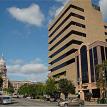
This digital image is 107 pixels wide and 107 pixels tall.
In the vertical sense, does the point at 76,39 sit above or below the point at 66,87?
above

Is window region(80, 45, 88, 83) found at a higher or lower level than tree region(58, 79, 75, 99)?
higher

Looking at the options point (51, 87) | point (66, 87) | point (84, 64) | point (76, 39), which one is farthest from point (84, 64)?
point (51, 87)

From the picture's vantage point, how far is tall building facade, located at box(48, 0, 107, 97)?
79.4 meters

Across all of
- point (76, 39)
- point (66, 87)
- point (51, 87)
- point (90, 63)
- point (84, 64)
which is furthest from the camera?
point (76, 39)

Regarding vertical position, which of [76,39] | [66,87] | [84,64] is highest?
[76,39]

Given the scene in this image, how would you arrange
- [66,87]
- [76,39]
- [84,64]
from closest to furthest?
[84,64], [66,87], [76,39]

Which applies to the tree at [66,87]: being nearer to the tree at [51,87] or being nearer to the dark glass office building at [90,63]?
the dark glass office building at [90,63]

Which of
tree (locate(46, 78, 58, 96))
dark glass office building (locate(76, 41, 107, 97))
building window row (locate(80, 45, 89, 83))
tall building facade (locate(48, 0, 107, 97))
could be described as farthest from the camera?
tree (locate(46, 78, 58, 96))

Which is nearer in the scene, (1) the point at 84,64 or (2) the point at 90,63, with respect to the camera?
(2) the point at 90,63

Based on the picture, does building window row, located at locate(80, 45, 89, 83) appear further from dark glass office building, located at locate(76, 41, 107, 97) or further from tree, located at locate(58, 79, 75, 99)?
tree, located at locate(58, 79, 75, 99)

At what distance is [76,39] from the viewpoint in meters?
92.6

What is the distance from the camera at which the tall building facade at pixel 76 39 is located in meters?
79.4

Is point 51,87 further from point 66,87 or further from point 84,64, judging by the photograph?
point 84,64

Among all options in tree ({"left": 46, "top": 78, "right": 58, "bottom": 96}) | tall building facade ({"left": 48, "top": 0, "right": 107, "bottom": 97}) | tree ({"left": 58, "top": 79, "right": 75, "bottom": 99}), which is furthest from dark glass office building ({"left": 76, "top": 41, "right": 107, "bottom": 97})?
tree ({"left": 46, "top": 78, "right": 58, "bottom": 96})
